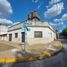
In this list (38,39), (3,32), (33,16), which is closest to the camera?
(38,39)

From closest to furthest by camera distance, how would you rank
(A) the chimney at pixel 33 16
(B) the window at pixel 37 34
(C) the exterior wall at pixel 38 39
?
(C) the exterior wall at pixel 38 39
(B) the window at pixel 37 34
(A) the chimney at pixel 33 16

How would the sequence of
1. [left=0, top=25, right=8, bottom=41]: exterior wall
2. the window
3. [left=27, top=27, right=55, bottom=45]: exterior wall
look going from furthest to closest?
1. [left=0, top=25, right=8, bottom=41]: exterior wall
2. the window
3. [left=27, top=27, right=55, bottom=45]: exterior wall

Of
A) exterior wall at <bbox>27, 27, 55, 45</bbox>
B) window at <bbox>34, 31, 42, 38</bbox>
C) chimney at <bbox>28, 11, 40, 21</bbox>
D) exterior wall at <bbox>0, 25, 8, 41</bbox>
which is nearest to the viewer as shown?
exterior wall at <bbox>27, 27, 55, 45</bbox>

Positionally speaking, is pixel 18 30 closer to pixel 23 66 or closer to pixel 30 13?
pixel 30 13

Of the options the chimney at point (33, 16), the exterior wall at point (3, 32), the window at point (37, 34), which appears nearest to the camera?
the window at point (37, 34)

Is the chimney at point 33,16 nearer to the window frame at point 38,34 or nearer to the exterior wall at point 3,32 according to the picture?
the window frame at point 38,34

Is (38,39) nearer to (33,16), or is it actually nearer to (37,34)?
(37,34)

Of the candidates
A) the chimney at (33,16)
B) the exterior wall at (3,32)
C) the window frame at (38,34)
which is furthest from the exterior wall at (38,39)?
the exterior wall at (3,32)

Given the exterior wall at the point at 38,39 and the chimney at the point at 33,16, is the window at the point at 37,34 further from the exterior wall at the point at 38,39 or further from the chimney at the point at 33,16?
the chimney at the point at 33,16

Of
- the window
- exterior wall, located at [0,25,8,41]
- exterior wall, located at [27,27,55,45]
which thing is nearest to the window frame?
the window

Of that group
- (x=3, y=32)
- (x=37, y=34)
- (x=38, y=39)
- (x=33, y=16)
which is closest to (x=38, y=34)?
(x=37, y=34)

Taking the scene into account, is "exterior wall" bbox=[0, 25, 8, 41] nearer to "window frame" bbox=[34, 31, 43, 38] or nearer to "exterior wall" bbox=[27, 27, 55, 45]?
"exterior wall" bbox=[27, 27, 55, 45]

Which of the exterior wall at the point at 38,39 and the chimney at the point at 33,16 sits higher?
the chimney at the point at 33,16

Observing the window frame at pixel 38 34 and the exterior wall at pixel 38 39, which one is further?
the window frame at pixel 38 34
